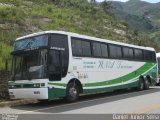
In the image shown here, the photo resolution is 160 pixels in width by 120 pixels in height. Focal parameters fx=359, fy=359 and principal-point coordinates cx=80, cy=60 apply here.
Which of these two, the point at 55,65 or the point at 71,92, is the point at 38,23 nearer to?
the point at 71,92

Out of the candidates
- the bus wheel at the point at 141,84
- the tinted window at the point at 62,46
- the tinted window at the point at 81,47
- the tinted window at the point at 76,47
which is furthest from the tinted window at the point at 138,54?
the tinted window at the point at 62,46

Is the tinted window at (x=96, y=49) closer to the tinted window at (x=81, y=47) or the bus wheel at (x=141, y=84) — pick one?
the tinted window at (x=81, y=47)

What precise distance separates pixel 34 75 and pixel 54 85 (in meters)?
0.93

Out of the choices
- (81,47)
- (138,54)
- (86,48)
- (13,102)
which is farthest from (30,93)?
(138,54)

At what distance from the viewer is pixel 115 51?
20.8 metres

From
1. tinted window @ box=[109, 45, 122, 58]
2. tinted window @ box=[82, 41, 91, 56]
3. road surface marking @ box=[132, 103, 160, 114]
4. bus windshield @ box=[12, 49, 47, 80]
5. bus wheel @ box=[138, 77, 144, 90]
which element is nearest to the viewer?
road surface marking @ box=[132, 103, 160, 114]

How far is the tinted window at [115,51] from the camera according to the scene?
20281 mm

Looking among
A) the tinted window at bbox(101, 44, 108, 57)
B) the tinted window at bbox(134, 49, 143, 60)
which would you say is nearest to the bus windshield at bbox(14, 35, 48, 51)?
the tinted window at bbox(101, 44, 108, 57)

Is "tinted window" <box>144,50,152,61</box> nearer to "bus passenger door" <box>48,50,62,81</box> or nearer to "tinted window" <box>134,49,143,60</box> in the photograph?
"tinted window" <box>134,49,143,60</box>

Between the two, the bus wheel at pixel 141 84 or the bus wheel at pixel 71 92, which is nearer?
the bus wheel at pixel 71 92

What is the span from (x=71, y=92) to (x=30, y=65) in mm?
2356

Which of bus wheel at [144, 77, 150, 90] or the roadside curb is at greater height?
bus wheel at [144, 77, 150, 90]

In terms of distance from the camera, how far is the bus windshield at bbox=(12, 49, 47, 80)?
14797 millimetres

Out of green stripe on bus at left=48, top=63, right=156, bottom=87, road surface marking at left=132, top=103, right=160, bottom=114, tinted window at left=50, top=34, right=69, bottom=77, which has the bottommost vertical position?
road surface marking at left=132, top=103, right=160, bottom=114
